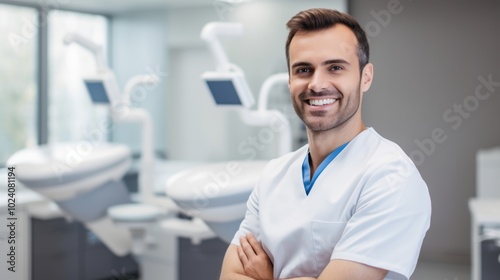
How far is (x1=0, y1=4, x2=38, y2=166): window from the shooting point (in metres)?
3.06

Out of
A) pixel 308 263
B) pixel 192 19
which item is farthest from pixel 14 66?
pixel 308 263

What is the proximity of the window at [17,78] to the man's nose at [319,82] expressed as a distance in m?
2.27

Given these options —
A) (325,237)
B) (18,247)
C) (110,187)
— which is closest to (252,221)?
(325,237)

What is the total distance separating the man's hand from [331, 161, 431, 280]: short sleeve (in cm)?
19

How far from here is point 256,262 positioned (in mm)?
1210

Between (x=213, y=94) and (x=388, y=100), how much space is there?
32.3 inches

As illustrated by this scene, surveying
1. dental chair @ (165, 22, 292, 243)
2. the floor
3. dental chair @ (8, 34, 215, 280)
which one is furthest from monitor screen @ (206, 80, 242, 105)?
the floor

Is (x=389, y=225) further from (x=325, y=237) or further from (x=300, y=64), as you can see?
(x=300, y=64)

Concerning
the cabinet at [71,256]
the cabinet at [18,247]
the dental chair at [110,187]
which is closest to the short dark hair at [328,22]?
the dental chair at [110,187]

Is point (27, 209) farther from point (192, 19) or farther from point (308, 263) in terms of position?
point (308, 263)

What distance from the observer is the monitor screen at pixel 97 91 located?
2.53 m

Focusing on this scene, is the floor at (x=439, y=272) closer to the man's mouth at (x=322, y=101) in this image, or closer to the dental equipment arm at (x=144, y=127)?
the dental equipment arm at (x=144, y=127)

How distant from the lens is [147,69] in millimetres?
3766

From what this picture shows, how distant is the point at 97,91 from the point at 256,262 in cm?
154
